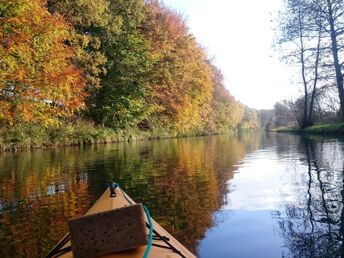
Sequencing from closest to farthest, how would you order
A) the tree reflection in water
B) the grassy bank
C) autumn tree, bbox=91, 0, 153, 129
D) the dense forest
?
the tree reflection in water < the dense forest < the grassy bank < autumn tree, bbox=91, 0, 153, 129

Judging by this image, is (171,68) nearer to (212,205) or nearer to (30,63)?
(30,63)

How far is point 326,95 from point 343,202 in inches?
1278

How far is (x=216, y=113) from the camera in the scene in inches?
2164

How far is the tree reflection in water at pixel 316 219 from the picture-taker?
3.90m

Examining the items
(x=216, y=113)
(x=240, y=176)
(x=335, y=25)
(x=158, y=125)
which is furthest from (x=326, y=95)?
(x=240, y=176)

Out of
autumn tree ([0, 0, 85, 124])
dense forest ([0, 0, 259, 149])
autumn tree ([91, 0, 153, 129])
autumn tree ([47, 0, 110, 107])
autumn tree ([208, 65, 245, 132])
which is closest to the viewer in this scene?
autumn tree ([0, 0, 85, 124])

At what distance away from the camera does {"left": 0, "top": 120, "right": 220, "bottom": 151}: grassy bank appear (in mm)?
20547

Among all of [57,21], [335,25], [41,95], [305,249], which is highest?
[335,25]

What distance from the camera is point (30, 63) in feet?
54.4

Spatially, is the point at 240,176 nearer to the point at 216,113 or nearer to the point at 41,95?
the point at 41,95

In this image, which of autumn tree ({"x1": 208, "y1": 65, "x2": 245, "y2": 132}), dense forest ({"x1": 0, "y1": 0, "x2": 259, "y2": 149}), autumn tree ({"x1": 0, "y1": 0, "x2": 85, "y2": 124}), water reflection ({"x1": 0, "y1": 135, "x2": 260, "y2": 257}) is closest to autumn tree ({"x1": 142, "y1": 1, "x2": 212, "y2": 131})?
dense forest ({"x1": 0, "y1": 0, "x2": 259, "y2": 149})

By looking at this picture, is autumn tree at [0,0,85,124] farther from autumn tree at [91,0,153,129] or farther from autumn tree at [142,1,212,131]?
autumn tree at [142,1,212,131]

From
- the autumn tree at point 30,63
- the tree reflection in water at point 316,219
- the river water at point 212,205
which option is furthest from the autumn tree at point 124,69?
the tree reflection in water at point 316,219

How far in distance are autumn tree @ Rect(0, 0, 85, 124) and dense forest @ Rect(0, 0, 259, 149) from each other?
0.04 m
